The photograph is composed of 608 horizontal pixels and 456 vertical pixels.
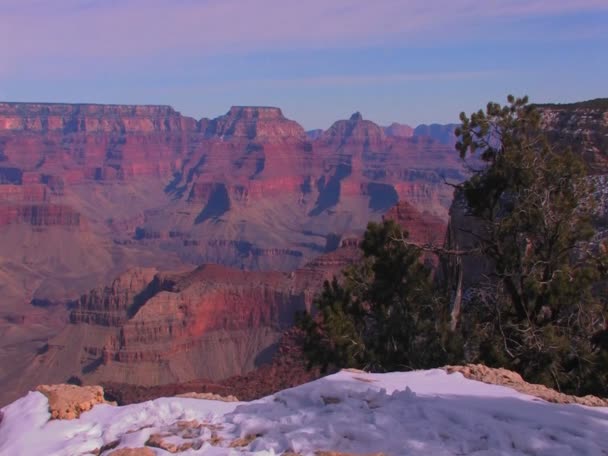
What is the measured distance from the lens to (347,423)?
9594mm

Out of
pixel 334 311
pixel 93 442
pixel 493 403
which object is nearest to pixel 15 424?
pixel 93 442

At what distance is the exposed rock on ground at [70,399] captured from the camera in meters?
10.9

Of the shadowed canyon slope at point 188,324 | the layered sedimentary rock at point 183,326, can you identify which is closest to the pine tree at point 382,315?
the shadowed canyon slope at point 188,324

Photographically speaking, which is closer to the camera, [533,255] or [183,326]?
[533,255]

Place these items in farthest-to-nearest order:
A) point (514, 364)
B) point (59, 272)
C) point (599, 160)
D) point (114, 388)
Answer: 1. point (59, 272)
2. point (114, 388)
3. point (599, 160)
4. point (514, 364)

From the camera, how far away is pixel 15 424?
1091cm

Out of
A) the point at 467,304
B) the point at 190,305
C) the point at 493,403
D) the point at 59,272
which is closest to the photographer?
the point at 493,403

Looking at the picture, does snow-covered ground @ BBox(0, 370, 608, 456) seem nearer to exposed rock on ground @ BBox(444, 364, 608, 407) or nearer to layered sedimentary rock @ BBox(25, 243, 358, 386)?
exposed rock on ground @ BBox(444, 364, 608, 407)

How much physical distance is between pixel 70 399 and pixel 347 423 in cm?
451

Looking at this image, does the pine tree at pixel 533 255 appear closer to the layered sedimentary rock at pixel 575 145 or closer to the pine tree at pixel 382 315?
the pine tree at pixel 382 315

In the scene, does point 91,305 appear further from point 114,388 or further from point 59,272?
point 59,272

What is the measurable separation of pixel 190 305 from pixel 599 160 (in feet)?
156

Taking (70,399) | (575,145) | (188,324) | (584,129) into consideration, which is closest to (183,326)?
(188,324)

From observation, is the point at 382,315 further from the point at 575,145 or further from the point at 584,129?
the point at 584,129
